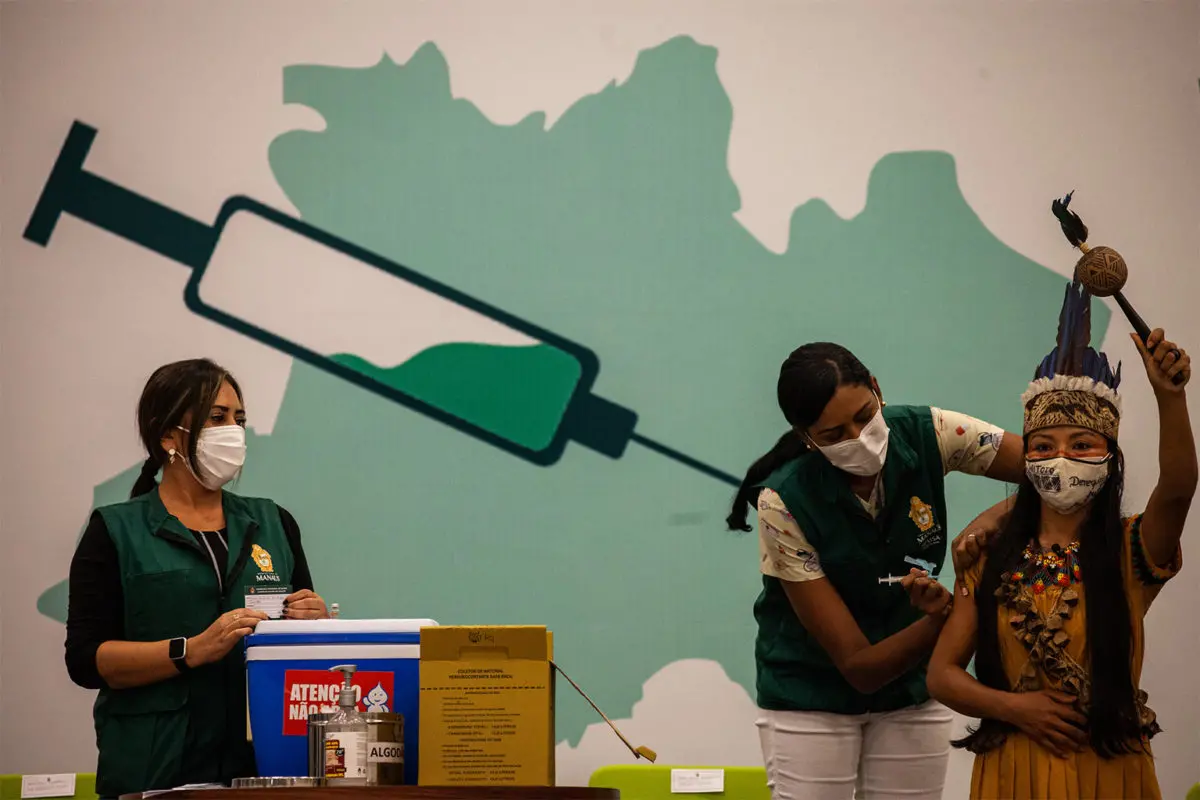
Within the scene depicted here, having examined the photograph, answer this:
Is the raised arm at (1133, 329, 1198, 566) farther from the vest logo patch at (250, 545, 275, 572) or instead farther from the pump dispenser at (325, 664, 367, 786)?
the vest logo patch at (250, 545, 275, 572)

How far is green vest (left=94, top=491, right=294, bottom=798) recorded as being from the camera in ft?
7.93

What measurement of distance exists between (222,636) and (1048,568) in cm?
150

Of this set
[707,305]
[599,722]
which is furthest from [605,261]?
[599,722]

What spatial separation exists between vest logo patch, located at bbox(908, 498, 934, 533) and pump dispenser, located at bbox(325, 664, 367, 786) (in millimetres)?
1129

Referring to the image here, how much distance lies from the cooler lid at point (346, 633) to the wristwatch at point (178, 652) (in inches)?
11.1

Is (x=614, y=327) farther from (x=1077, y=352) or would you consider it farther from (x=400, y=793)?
(x=400, y=793)

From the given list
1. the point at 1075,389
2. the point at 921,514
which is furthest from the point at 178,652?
the point at 1075,389

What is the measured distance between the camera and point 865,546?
2422 millimetres

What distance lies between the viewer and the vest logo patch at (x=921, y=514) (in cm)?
243

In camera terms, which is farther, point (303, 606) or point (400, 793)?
point (303, 606)

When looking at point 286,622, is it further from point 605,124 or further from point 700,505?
point 605,124

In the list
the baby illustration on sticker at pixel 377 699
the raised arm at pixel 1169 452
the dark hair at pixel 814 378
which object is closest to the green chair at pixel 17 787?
the baby illustration on sticker at pixel 377 699

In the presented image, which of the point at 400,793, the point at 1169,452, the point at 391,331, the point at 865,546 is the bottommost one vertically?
the point at 400,793

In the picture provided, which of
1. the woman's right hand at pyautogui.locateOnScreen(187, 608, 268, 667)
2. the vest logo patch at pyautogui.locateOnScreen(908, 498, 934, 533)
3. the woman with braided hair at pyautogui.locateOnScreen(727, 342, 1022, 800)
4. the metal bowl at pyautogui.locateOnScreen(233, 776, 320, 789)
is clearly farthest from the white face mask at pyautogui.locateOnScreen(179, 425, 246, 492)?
the vest logo patch at pyautogui.locateOnScreen(908, 498, 934, 533)
